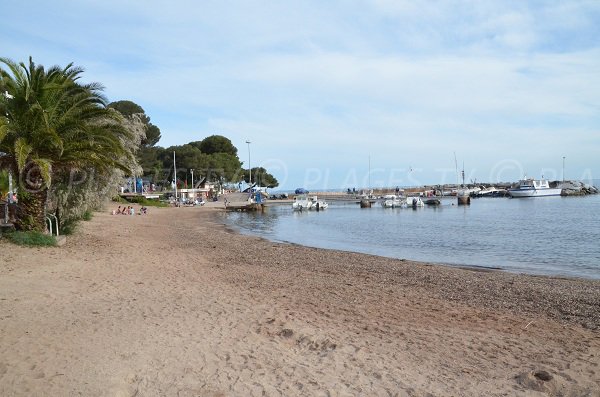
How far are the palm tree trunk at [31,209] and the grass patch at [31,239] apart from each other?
0.44 meters

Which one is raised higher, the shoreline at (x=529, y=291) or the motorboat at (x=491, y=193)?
the motorboat at (x=491, y=193)

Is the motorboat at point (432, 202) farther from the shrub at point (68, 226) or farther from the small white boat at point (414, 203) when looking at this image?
the shrub at point (68, 226)

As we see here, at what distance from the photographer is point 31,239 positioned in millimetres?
13094

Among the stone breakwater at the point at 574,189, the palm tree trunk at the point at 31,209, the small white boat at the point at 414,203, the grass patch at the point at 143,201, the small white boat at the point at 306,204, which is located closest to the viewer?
the palm tree trunk at the point at 31,209

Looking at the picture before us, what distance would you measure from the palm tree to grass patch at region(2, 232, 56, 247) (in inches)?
21.1

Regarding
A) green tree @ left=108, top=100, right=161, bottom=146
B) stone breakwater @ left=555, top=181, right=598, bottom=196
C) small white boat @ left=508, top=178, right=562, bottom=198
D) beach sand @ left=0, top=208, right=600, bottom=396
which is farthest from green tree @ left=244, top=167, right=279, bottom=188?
beach sand @ left=0, top=208, right=600, bottom=396

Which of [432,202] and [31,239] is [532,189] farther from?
[31,239]

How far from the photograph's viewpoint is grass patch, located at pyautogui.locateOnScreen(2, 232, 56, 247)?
1293 centimetres

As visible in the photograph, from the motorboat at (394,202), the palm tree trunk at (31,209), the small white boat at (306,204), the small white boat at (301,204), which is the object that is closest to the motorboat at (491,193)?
the motorboat at (394,202)

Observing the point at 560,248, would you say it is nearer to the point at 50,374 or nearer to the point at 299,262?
the point at 299,262

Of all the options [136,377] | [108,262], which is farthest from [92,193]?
[136,377]

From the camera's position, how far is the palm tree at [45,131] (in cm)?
1260

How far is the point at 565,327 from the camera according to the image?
7531mm

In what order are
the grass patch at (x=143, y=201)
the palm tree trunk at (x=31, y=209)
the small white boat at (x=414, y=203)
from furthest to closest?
the small white boat at (x=414, y=203) → the grass patch at (x=143, y=201) → the palm tree trunk at (x=31, y=209)
